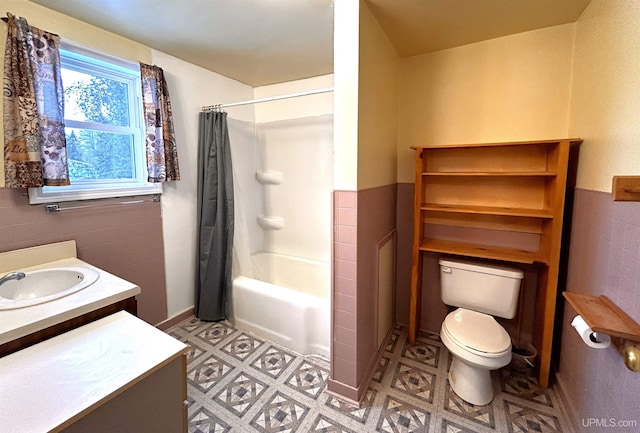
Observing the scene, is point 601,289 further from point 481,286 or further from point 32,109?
point 32,109

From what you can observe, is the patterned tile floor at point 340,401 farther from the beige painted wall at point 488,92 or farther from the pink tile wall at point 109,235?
the beige painted wall at point 488,92

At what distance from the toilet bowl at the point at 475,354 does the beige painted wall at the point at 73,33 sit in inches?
105

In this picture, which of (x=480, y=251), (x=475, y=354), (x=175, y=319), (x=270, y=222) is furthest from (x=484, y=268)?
(x=175, y=319)

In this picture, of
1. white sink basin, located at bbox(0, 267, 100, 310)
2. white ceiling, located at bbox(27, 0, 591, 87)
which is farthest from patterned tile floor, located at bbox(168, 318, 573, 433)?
white ceiling, located at bbox(27, 0, 591, 87)

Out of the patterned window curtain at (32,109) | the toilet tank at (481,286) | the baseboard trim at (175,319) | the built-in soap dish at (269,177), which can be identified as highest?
the patterned window curtain at (32,109)

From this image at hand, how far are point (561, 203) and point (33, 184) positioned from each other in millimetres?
2924

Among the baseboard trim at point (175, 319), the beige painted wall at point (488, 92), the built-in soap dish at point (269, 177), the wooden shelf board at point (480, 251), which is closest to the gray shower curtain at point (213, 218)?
the baseboard trim at point (175, 319)

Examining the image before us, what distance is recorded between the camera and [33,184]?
1484 millimetres

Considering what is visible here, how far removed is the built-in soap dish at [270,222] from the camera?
118 inches

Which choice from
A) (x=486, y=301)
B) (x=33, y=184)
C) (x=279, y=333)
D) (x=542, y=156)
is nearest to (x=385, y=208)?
(x=486, y=301)

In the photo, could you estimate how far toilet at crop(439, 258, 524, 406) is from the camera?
5.18 ft

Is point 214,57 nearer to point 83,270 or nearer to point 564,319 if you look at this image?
point 83,270

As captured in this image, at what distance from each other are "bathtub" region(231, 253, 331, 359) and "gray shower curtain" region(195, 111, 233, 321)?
14 cm

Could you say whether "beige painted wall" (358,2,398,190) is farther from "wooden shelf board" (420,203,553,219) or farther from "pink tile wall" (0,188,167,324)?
"pink tile wall" (0,188,167,324)
